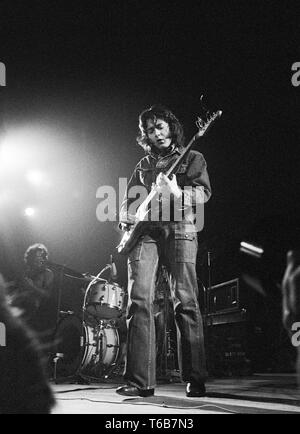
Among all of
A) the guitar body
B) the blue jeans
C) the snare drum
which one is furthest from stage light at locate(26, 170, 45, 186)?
the blue jeans

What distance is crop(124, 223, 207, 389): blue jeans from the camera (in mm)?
2420

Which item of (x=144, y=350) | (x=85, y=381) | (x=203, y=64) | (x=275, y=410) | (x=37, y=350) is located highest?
(x=203, y=64)

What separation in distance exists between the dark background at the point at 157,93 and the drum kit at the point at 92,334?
2.51 meters

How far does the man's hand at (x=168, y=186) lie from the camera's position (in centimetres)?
249

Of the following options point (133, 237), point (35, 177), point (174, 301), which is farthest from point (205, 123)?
point (35, 177)

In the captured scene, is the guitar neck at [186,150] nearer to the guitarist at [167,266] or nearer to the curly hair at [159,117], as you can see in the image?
the guitarist at [167,266]

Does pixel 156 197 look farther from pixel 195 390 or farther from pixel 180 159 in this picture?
pixel 195 390

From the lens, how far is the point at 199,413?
1.75 meters

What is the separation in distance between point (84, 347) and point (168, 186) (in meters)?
3.00

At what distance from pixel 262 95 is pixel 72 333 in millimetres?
4102

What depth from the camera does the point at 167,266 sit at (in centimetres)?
266

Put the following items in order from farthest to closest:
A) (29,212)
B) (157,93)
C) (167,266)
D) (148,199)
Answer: (29,212) → (157,93) → (148,199) → (167,266)

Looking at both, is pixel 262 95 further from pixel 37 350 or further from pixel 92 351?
pixel 37 350
